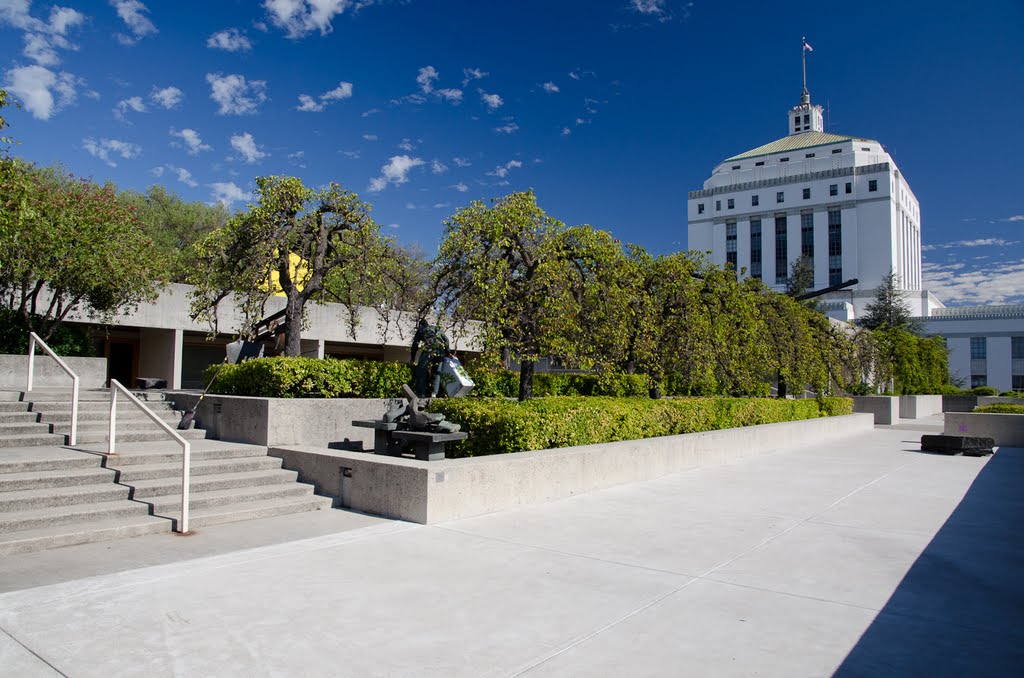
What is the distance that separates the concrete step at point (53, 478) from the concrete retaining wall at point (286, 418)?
2.14 metres

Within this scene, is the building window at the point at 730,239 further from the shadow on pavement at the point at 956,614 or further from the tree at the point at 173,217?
the shadow on pavement at the point at 956,614

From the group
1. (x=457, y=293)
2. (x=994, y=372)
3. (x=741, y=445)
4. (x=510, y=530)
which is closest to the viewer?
(x=510, y=530)

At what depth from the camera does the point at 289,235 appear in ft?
39.3

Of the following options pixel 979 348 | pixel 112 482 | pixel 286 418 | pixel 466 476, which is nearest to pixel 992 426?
pixel 466 476

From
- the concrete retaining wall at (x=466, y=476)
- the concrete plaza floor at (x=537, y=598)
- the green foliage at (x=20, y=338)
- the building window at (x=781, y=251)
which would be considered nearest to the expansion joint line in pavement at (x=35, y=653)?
the concrete plaza floor at (x=537, y=598)

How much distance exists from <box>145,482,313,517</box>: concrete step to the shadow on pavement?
5878mm

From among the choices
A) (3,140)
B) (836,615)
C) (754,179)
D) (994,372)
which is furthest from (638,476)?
(754,179)

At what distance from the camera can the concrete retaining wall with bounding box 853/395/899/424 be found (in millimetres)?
27875

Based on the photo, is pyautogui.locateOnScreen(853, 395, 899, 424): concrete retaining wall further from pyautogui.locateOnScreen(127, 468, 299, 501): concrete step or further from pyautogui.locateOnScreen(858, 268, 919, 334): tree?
pyautogui.locateOnScreen(127, 468, 299, 501): concrete step

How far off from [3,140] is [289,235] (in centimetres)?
493

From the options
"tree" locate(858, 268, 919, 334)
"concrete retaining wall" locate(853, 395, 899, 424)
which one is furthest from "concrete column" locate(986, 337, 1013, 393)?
"concrete retaining wall" locate(853, 395, 899, 424)

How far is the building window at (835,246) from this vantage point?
3268 inches

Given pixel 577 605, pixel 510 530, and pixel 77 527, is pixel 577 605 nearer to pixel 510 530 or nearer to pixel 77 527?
pixel 510 530

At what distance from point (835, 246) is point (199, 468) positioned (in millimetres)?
89395
